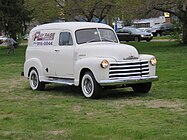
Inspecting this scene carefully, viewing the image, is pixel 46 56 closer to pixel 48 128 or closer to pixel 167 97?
pixel 167 97

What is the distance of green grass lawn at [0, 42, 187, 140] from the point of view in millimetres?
7688

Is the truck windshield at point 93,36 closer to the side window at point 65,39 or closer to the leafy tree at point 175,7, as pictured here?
the side window at point 65,39

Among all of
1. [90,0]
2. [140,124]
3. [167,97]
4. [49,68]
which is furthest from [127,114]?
[90,0]

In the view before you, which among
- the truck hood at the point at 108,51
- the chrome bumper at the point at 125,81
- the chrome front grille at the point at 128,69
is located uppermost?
the truck hood at the point at 108,51

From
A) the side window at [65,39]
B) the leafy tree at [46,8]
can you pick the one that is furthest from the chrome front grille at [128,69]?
the leafy tree at [46,8]

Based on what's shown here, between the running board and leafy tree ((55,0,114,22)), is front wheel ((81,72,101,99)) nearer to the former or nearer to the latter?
the running board

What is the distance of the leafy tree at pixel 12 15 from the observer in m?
35.3

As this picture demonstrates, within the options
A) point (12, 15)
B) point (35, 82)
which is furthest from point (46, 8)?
point (35, 82)

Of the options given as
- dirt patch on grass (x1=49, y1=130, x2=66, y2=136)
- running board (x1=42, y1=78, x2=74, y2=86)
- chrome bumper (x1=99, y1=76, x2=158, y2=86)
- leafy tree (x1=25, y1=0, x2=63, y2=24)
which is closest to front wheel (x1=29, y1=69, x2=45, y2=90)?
running board (x1=42, y1=78, x2=74, y2=86)

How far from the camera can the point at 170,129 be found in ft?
25.7

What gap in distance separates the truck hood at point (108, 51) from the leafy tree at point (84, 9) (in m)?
27.3

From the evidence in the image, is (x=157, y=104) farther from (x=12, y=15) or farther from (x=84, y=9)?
(x=84, y=9)

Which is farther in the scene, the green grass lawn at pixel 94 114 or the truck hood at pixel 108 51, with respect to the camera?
the truck hood at pixel 108 51

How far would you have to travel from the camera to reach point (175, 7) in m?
32.4
